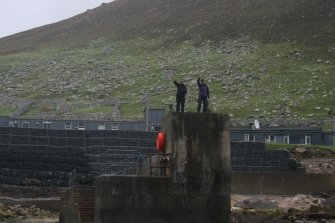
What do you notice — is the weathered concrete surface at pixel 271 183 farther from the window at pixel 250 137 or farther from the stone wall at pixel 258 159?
the window at pixel 250 137

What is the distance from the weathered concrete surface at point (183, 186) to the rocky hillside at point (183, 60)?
56.3 metres

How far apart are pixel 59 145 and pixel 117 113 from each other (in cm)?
4682

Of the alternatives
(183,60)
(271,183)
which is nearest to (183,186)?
(271,183)

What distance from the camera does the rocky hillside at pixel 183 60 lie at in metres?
83.9

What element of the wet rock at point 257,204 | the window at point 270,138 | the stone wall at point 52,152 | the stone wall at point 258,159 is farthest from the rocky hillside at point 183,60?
the wet rock at point 257,204

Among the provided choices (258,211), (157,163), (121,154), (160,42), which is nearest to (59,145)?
(121,154)

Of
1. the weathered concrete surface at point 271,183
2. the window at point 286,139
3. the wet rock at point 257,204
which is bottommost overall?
the wet rock at point 257,204

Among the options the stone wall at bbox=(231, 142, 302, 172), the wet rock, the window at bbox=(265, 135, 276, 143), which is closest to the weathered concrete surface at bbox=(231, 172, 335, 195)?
the stone wall at bbox=(231, 142, 302, 172)

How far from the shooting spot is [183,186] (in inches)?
657

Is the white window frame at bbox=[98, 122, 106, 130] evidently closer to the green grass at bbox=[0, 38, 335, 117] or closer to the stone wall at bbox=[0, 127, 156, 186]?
the green grass at bbox=[0, 38, 335, 117]

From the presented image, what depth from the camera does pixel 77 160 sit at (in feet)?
102

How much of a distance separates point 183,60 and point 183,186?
93.3m

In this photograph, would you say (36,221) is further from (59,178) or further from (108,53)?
(108,53)

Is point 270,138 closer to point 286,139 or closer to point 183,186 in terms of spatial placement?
point 286,139
